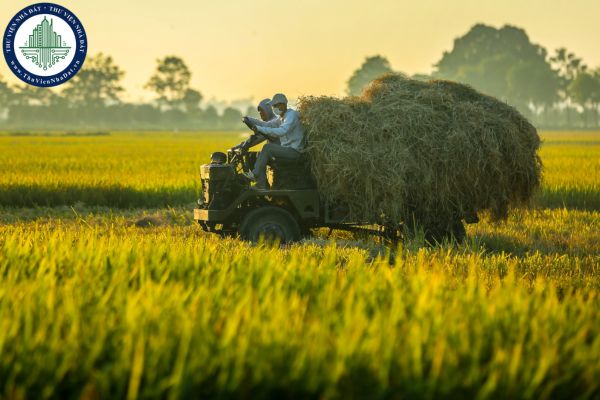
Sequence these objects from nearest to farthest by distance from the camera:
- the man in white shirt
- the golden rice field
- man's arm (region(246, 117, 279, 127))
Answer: the golden rice field
the man in white shirt
man's arm (region(246, 117, 279, 127))

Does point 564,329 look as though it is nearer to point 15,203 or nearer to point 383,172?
point 383,172

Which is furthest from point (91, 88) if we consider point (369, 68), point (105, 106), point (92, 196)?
point (92, 196)

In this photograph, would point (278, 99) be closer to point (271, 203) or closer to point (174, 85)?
point (271, 203)

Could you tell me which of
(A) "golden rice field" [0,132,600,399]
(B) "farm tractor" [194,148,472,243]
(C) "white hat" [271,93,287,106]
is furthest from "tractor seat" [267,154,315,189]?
(A) "golden rice field" [0,132,600,399]

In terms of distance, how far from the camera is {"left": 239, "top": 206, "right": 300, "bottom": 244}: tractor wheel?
10.1 metres

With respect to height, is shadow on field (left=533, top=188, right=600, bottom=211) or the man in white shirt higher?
the man in white shirt

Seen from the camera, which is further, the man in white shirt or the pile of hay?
the man in white shirt

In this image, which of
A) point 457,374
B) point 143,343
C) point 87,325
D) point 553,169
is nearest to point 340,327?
point 457,374

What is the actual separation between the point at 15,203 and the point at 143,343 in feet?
45.4

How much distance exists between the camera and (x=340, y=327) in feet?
14.3

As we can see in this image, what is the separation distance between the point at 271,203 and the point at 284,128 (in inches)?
38.1

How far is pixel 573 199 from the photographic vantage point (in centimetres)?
1730

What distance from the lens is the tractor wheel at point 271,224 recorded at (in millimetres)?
10070

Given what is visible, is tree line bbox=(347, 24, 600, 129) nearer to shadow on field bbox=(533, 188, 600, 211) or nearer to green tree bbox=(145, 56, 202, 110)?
green tree bbox=(145, 56, 202, 110)
